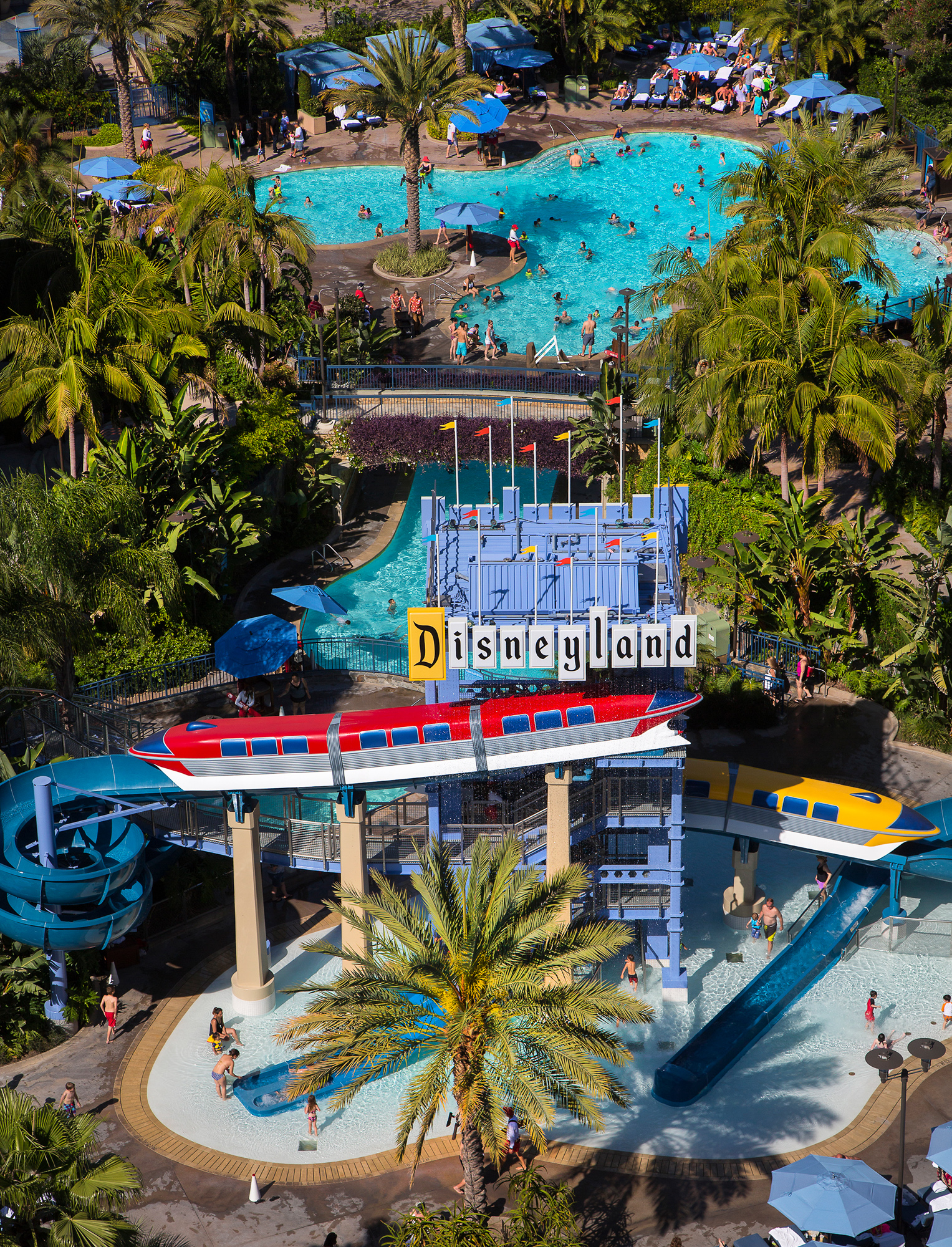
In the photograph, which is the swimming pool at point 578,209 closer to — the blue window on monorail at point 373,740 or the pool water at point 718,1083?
the pool water at point 718,1083

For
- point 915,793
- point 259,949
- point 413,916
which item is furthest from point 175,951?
point 915,793

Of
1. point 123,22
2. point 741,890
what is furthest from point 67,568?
point 123,22

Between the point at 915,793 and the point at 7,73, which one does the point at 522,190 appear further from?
the point at 915,793

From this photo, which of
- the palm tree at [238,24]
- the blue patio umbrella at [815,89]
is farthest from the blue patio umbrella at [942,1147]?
the palm tree at [238,24]

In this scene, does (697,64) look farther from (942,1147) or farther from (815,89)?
(942,1147)

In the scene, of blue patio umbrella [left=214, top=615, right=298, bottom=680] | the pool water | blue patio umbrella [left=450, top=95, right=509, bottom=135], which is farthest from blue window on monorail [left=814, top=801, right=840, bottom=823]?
blue patio umbrella [left=450, top=95, right=509, bottom=135]

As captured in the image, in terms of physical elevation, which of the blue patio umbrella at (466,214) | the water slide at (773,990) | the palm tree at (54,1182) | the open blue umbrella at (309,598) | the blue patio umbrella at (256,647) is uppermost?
the blue patio umbrella at (466,214)
